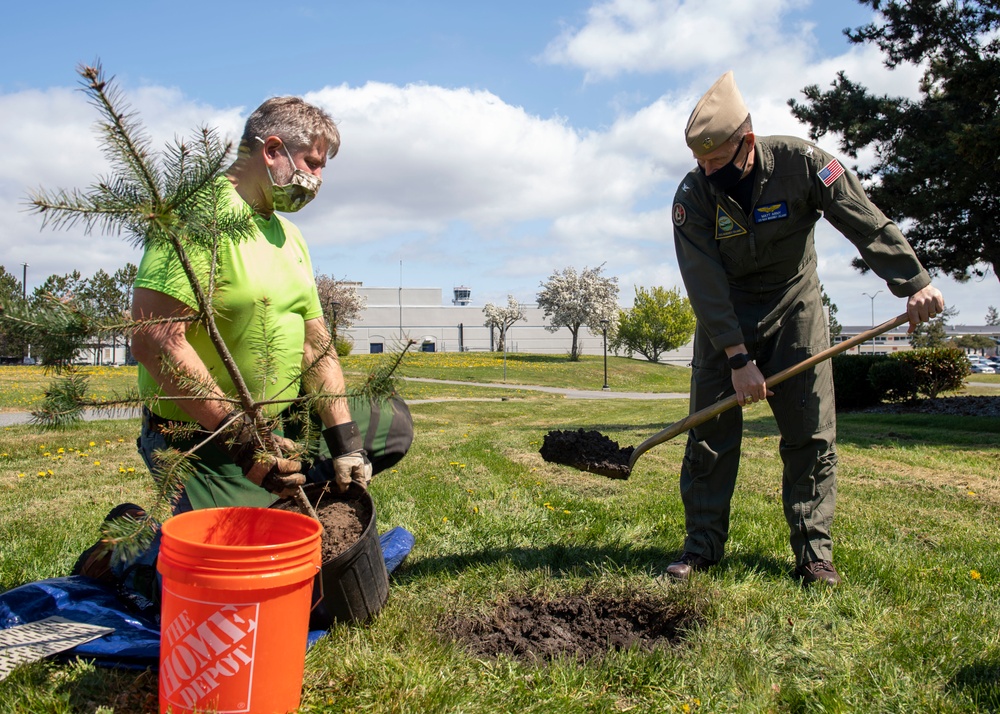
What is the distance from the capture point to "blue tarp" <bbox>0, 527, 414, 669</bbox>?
241 centimetres

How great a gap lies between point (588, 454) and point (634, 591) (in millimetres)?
912

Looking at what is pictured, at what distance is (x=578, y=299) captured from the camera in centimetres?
5019

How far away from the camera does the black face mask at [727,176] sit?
3.34 m

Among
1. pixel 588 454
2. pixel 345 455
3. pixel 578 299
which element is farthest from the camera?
pixel 578 299

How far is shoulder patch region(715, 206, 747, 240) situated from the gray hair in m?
1.76

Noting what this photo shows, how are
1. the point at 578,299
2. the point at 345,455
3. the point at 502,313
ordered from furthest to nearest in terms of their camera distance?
the point at 502,313, the point at 578,299, the point at 345,455

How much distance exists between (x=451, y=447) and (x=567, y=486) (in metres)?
3.16

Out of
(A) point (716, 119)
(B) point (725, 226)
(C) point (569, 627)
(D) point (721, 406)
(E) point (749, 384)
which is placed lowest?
(C) point (569, 627)

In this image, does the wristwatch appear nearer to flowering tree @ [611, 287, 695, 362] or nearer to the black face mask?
the black face mask

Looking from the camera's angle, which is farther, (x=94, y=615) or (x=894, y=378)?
(x=894, y=378)

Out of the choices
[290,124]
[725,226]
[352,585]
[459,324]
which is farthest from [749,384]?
[459,324]

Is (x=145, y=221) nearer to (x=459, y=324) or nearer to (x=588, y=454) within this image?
(x=588, y=454)

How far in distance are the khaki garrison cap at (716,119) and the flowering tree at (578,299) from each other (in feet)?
148

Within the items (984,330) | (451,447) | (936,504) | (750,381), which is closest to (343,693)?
(750,381)
